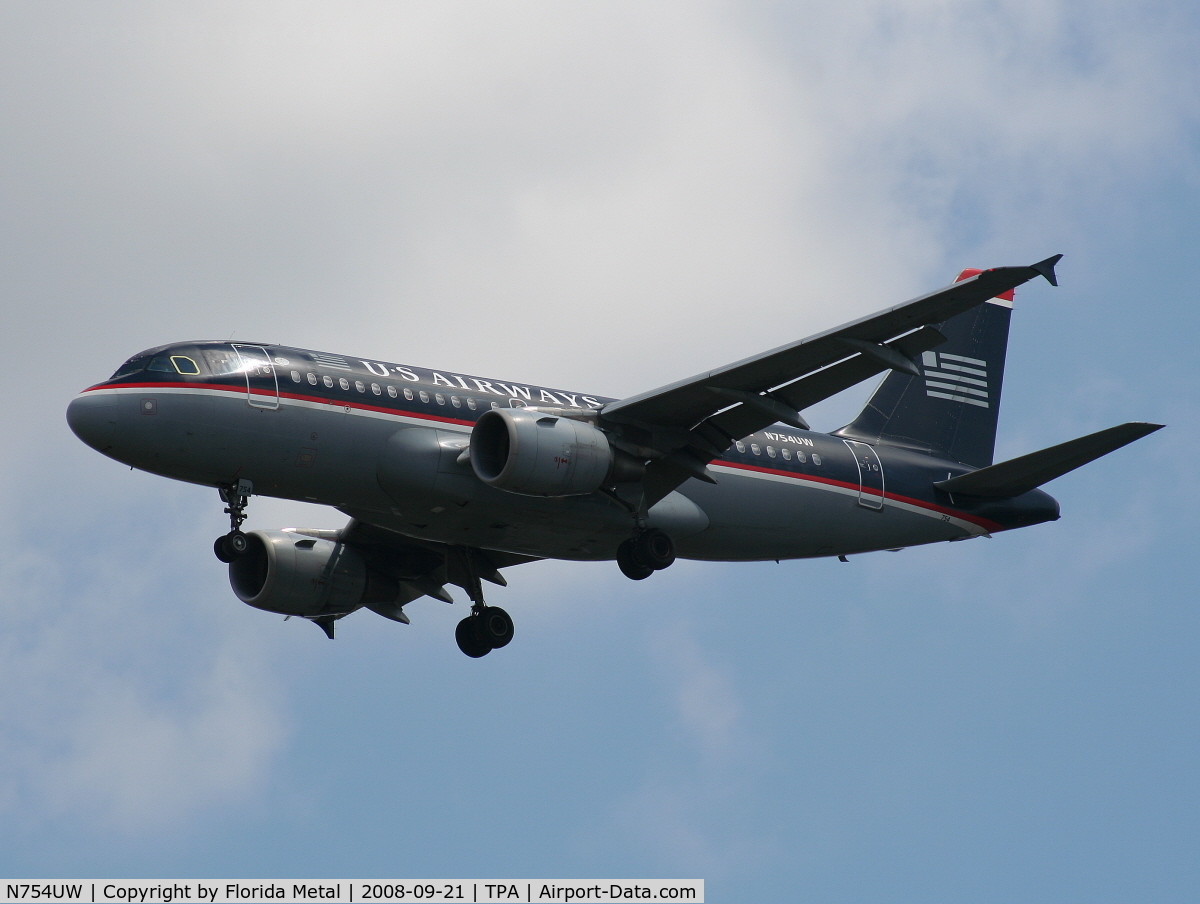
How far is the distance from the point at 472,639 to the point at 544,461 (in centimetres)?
795

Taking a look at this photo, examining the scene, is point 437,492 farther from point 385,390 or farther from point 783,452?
point 783,452

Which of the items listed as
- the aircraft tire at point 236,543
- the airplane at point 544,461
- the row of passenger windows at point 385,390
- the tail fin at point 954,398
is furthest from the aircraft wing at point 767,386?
the aircraft tire at point 236,543

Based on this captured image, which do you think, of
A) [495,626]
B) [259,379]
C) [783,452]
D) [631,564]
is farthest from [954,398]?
[259,379]

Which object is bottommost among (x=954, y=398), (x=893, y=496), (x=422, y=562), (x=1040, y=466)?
(x=422, y=562)

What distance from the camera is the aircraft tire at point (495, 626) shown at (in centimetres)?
3619

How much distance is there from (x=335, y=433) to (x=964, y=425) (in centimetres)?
1779

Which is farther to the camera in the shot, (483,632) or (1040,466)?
(483,632)

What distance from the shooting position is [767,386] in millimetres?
30953

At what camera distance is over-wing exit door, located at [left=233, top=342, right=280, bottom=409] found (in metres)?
29.3

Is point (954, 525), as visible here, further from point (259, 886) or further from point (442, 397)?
point (259, 886)

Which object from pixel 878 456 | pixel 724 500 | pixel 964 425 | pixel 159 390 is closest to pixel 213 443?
pixel 159 390

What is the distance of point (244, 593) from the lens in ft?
121

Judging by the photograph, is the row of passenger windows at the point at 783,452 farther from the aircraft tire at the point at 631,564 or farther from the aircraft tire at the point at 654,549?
the aircraft tire at the point at 631,564

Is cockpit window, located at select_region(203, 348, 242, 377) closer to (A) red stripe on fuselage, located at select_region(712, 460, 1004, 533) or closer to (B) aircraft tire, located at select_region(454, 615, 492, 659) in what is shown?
(B) aircraft tire, located at select_region(454, 615, 492, 659)
